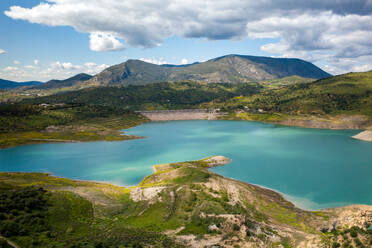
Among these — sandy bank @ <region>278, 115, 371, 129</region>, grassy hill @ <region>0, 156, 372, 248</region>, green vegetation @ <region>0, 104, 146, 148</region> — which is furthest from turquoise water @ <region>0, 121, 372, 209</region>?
sandy bank @ <region>278, 115, 371, 129</region>

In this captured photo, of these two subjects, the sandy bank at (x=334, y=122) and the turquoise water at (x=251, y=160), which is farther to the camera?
the sandy bank at (x=334, y=122)

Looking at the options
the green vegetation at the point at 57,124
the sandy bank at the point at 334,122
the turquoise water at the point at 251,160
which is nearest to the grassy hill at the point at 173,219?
the turquoise water at the point at 251,160

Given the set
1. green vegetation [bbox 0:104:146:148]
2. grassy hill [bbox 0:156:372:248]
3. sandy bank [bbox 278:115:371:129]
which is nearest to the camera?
grassy hill [bbox 0:156:372:248]

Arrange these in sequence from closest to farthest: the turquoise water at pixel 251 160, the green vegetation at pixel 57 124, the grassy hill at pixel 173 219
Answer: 1. the grassy hill at pixel 173 219
2. the turquoise water at pixel 251 160
3. the green vegetation at pixel 57 124

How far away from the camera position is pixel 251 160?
9088 centimetres

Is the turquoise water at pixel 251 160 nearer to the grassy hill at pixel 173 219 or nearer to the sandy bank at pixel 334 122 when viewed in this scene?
the grassy hill at pixel 173 219

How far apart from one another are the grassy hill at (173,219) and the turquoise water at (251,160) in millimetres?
10664

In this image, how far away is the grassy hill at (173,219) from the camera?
3170cm

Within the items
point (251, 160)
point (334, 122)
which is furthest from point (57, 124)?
point (334, 122)

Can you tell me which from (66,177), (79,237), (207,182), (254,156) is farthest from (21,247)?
(254,156)

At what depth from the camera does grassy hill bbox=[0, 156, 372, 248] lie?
1248 inches

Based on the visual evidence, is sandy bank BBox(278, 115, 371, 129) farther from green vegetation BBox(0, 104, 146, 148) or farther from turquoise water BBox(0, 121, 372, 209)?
green vegetation BBox(0, 104, 146, 148)

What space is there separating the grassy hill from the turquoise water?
10.7m

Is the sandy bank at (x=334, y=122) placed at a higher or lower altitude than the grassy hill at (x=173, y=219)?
higher
